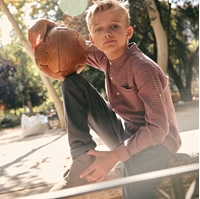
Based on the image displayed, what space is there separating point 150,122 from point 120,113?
0.35m

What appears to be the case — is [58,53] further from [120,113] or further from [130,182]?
[130,182]

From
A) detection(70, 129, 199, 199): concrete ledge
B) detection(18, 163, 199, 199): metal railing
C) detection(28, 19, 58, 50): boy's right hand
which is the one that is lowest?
detection(70, 129, 199, 199): concrete ledge

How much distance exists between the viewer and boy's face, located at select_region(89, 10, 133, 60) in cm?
192

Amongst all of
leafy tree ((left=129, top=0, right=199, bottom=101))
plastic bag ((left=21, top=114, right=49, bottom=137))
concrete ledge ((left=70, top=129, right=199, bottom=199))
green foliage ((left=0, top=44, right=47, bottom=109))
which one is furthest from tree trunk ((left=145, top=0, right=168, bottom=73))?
green foliage ((left=0, top=44, right=47, bottom=109))

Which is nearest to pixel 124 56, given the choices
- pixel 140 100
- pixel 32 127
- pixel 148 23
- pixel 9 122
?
pixel 140 100

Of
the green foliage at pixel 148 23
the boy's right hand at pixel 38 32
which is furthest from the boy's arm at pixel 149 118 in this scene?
the green foliage at pixel 148 23

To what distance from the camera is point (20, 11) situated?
10148mm

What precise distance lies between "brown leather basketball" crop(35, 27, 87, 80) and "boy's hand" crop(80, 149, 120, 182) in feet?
2.32

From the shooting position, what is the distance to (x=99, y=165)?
5.43 ft

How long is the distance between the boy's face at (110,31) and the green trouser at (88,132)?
0.93 feet

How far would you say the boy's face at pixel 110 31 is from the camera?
75.5 inches

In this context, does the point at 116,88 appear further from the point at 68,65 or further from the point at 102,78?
the point at 102,78

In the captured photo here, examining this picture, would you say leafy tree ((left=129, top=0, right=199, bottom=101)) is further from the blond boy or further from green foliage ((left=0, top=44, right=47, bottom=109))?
green foliage ((left=0, top=44, right=47, bottom=109))

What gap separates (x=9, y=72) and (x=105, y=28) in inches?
1077
